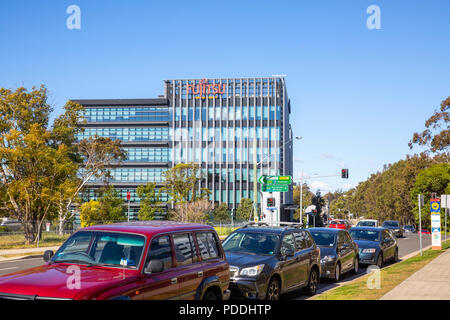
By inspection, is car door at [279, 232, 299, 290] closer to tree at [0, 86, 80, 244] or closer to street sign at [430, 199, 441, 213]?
street sign at [430, 199, 441, 213]

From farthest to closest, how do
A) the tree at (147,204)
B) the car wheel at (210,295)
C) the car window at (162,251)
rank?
1. the tree at (147,204)
2. the car wheel at (210,295)
3. the car window at (162,251)

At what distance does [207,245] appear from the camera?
27.7 feet

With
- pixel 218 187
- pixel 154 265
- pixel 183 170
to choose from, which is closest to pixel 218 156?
pixel 218 187

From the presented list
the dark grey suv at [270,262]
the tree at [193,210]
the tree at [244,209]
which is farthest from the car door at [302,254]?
the tree at [244,209]

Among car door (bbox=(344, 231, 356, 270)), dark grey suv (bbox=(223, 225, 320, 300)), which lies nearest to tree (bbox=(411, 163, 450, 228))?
car door (bbox=(344, 231, 356, 270))

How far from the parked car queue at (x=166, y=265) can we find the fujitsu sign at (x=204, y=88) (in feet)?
250

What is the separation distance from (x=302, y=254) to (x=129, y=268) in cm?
618

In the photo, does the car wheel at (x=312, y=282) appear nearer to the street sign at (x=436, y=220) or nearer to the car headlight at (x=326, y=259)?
the car headlight at (x=326, y=259)

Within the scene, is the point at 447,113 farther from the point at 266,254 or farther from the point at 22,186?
the point at 266,254

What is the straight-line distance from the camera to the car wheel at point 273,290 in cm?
1030

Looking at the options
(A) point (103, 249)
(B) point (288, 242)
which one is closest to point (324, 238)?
(B) point (288, 242)

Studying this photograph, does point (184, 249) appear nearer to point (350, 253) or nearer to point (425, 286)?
point (425, 286)
